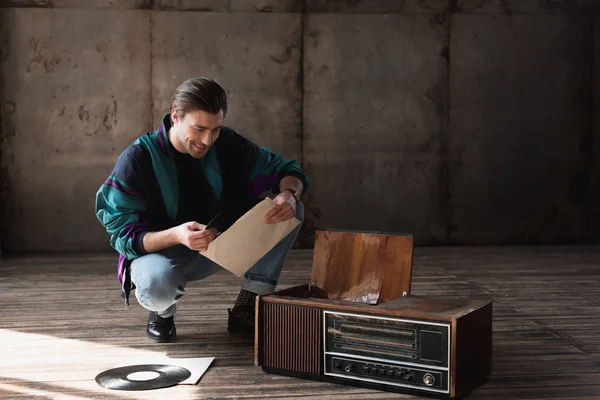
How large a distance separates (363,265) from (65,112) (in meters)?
4.01

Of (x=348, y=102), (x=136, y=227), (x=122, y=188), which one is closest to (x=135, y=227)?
(x=136, y=227)

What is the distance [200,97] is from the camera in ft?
9.18

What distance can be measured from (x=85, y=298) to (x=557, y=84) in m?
4.33

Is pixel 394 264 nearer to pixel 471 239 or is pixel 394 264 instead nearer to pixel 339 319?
pixel 339 319

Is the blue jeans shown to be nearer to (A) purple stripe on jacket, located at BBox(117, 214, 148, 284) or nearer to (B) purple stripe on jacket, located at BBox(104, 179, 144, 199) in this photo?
(A) purple stripe on jacket, located at BBox(117, 214, 148, 284)

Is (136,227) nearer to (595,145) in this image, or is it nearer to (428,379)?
(428,379)

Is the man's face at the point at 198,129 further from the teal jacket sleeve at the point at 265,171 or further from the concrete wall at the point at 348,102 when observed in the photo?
the concrete wall at the point at 348,102

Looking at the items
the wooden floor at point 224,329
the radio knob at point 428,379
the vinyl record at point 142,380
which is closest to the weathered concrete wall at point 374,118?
the wooden floor at point 224,329

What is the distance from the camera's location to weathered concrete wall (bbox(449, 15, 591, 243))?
648 centimetres

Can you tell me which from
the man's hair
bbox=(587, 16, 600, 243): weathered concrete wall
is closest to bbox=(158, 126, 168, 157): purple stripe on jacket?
the man's hair

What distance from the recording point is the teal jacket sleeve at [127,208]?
2938 millimetres

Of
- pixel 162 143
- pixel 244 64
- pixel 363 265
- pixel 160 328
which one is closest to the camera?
pixel 363 265

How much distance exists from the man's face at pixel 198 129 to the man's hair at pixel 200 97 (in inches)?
0.8

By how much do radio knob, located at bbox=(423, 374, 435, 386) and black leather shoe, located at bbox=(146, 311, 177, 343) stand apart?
124 cm
